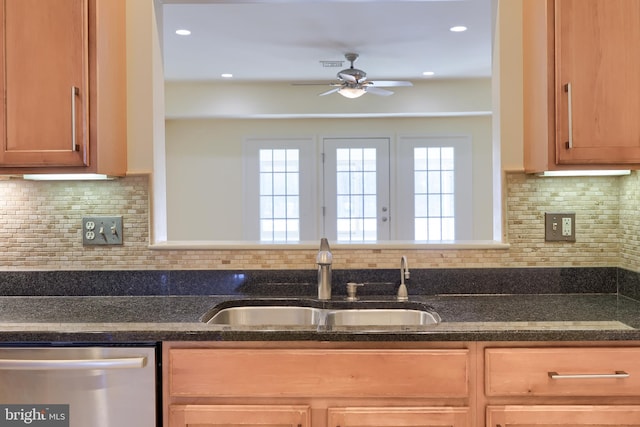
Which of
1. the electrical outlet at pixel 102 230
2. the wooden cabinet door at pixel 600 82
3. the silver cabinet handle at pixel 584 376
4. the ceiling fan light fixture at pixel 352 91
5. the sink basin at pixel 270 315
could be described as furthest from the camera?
the ceiling fan light fixture at pixel 352 91

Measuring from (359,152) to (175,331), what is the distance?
15.6 feet

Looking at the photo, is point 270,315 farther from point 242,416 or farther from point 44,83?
point 44,83

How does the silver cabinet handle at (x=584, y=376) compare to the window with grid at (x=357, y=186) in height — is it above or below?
below

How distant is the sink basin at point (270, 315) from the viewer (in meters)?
1.92

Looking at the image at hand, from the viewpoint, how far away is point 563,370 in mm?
1448

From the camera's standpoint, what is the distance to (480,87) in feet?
18.4

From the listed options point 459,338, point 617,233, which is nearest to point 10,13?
point 459,338

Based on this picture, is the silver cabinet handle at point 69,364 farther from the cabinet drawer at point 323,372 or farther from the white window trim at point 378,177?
the white window trim at point 378,177

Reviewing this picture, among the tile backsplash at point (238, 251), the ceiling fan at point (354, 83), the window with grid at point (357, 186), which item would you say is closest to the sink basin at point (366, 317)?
the tile backsplash at point (238, 251)

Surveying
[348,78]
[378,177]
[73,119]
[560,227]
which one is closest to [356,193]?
[378,177]

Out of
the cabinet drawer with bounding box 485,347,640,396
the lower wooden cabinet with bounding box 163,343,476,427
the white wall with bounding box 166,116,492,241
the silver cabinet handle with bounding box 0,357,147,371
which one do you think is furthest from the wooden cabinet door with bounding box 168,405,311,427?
the white wall with bounding box 166,116,492,241

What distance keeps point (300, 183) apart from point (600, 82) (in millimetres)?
4483

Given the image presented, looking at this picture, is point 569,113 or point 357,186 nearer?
point 569,113

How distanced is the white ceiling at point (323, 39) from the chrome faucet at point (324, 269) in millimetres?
1604
